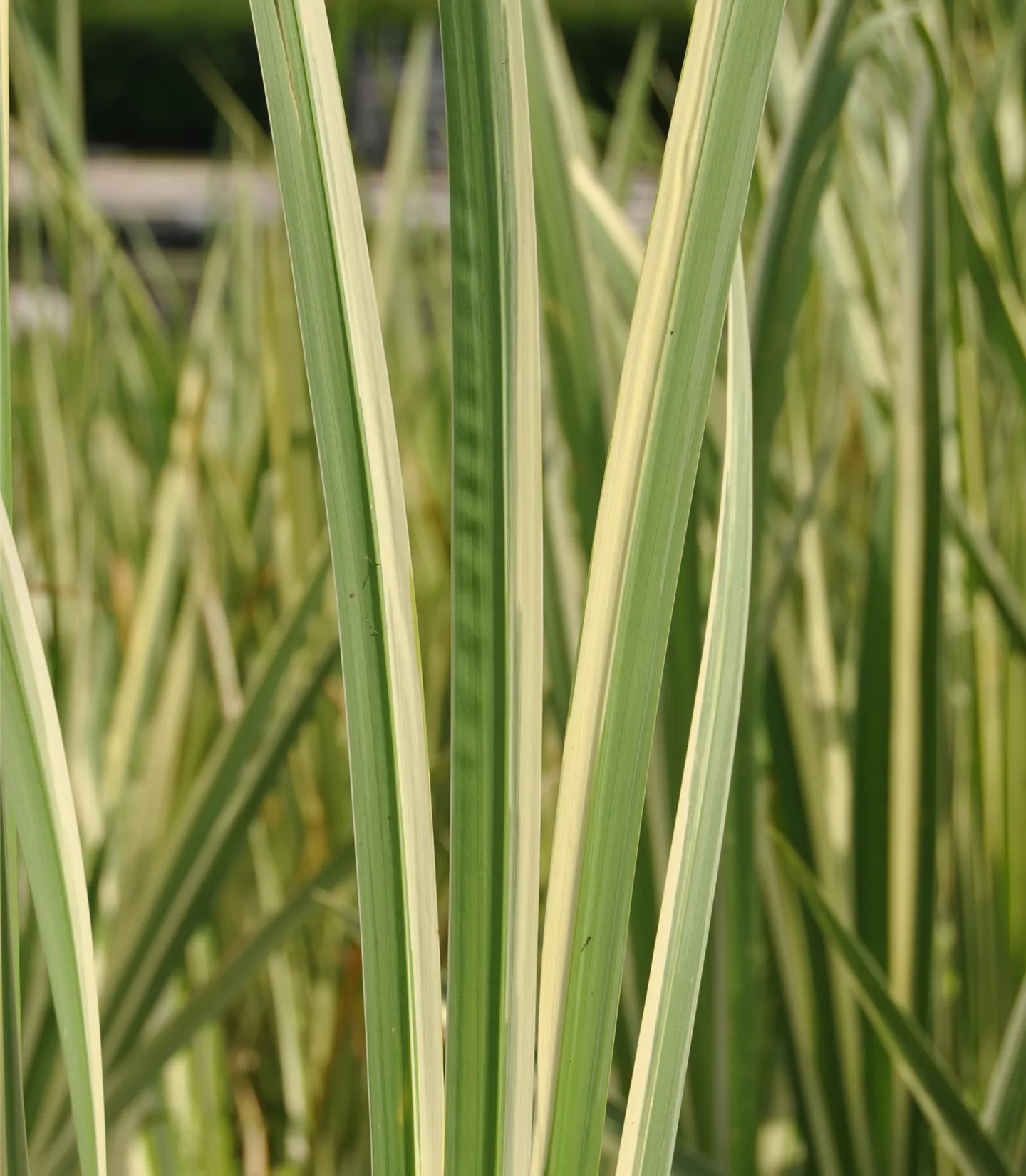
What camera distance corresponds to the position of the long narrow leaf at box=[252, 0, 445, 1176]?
17 centimetres

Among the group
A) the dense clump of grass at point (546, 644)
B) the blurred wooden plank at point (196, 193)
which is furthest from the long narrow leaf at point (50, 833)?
the blurred wooden plank at point (196, 193)

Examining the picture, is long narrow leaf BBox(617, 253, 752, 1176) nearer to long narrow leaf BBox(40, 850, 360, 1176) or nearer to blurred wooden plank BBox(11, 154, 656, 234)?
blurred wooden plank BBox(11, 154, 656, 234)

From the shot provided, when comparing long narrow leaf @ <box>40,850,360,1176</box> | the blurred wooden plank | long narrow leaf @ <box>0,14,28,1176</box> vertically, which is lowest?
long narrow leaf @ <box>40,850,360,1176</box>

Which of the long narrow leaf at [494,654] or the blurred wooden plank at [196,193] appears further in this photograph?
the blurred wooden plank at [196,193]

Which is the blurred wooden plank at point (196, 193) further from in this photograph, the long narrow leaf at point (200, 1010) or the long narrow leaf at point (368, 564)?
the long narrow leaf at point (200, 1010)

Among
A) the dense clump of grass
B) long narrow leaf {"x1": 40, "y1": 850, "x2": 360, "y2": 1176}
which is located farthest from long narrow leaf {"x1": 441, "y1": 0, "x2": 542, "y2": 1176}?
long narrow leaf {"x1": 40, "y1": 850, "x2": 360, "y2": 1176}

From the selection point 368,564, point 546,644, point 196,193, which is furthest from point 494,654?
point 196,193

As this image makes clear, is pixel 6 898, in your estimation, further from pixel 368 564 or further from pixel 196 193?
pixel 196 193

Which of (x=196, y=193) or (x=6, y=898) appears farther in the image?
(x=196, y=193)

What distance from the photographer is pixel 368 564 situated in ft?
0.58

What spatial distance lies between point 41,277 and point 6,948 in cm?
64

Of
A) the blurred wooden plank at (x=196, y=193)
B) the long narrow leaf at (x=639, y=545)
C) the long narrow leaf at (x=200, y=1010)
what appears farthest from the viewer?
the blurred wooden plank at (x=196, y=193)

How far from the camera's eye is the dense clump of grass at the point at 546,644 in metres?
0.18

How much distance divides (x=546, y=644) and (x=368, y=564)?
0.15 m
